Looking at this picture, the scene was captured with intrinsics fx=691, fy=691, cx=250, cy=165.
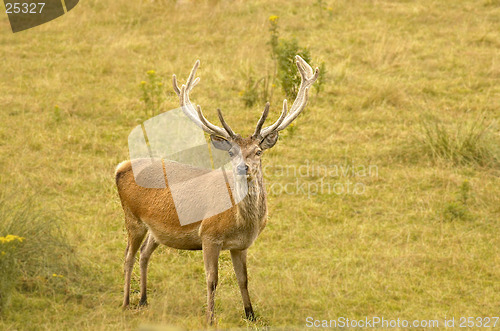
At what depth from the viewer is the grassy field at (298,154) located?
22.4ft

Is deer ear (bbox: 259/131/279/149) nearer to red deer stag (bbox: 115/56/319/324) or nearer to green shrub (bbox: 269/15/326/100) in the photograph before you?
red deer stag (bbox: 115/56/319/324)

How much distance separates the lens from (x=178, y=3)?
16.5 meters

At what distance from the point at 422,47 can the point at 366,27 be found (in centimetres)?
147

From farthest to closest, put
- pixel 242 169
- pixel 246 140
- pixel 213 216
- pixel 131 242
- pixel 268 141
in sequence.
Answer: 1. pixel 131 242
2. pixel 213 216
3. pixel 268 141
4. pixel 246 140
5. pixel 242 169

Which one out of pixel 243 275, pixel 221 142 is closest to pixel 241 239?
pixel 243 275

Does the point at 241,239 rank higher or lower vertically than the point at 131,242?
higher

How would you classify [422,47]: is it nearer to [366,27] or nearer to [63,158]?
[366,27]

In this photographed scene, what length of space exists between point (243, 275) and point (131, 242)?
1159 millimetres

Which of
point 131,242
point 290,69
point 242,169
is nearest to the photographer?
point 242,169

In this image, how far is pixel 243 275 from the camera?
21.1 ft

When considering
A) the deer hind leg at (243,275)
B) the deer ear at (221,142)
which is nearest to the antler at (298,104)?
the deer ear at (221,142)

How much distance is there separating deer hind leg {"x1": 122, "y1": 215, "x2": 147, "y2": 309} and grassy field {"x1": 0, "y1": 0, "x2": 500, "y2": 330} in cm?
20

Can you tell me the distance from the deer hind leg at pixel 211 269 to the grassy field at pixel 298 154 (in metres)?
0.19

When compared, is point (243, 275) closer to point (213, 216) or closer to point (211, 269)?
point (211, 269)
